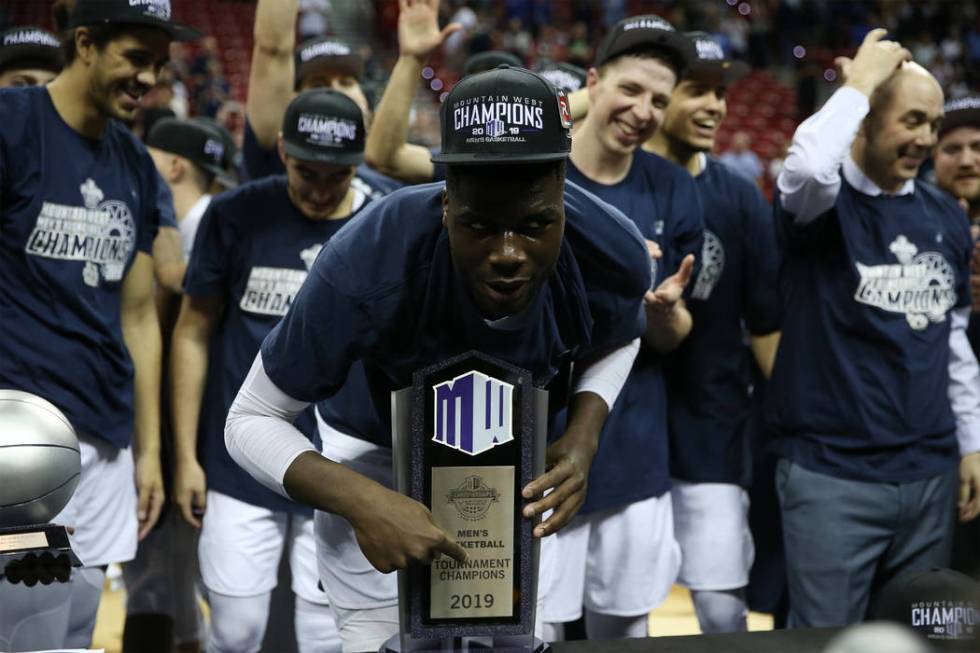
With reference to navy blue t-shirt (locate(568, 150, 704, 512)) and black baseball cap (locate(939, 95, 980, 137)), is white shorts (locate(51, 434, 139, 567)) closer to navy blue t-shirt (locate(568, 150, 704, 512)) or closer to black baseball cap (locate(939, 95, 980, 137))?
navy blue t-shirt (locate(568, 150, 704, 512))

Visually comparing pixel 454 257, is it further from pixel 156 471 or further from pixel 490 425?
pixel 156 471

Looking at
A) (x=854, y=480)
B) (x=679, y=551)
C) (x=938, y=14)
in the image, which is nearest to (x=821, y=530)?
(x=854, y=480)

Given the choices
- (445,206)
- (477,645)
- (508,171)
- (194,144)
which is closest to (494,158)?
(508,171)

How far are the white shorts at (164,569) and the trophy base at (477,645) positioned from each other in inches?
84.3

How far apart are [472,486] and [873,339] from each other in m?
1.66

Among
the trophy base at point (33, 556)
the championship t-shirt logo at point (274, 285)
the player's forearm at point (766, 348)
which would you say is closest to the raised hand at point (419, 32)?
the championship t-shirt logo at point (274, 285)

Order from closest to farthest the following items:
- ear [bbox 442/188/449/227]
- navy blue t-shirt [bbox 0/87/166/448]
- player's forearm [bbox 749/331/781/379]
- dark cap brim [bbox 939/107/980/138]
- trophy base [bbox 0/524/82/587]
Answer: trophy base [bbox 0/524/82/587] → ear [bbox 442/188/449/227] → navy blue t-shirt [bbox 0/87/166/448] → player's forearm [bbox 749/331/781/379] → dark cap brim [bbox 939/107/980/138]

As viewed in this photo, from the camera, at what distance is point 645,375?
9.85 ft

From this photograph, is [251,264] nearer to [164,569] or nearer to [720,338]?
[164,569]

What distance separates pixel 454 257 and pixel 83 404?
4.63 ft

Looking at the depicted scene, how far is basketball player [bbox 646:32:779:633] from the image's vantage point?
3156 millimetres

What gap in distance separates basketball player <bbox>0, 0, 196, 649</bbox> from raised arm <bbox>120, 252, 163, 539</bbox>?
158 mm

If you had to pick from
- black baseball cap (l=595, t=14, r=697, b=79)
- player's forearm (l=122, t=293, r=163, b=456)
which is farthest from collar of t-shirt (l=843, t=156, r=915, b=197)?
player's forearm (l=122, t=293, r=163, b=456)

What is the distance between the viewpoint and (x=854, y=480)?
2885mm
